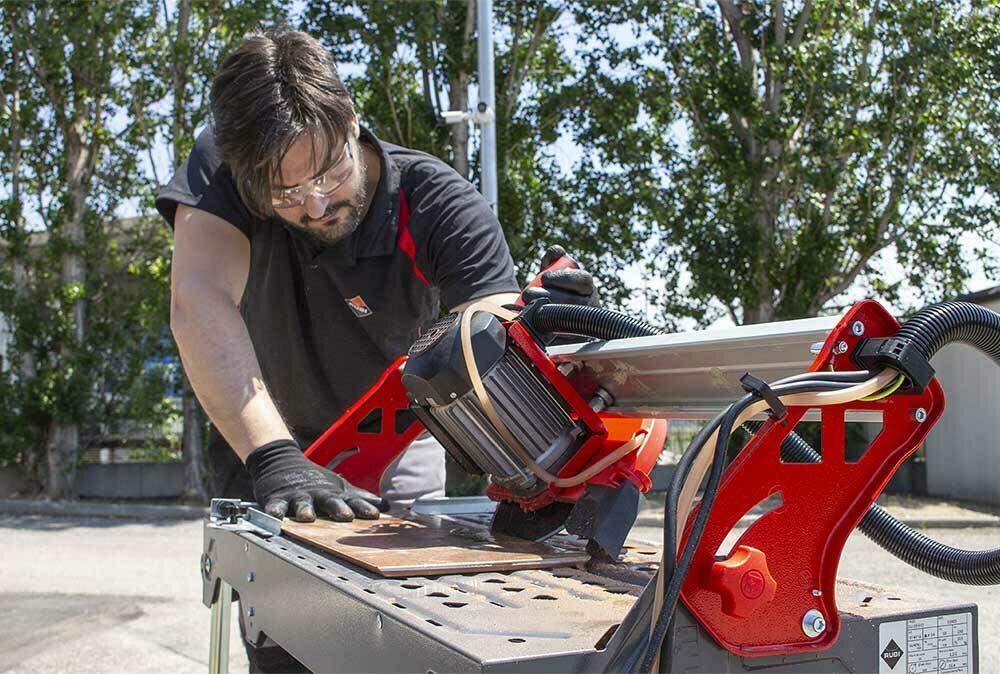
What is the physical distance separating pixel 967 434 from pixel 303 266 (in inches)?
413

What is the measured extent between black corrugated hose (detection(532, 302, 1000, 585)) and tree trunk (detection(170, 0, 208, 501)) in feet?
35.6

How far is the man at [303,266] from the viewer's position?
2.00 metres

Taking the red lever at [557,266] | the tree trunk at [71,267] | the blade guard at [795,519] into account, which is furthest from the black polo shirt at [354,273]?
the tree trunk at [71,267]

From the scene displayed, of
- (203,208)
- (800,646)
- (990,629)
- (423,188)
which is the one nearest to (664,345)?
(800,646)

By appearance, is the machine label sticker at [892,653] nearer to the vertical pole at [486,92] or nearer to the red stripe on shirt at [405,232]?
the red stripe on shirt at [405,232]

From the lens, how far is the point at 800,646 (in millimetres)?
1087

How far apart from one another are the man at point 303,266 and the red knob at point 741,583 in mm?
676

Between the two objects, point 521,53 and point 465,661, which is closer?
point 465,661

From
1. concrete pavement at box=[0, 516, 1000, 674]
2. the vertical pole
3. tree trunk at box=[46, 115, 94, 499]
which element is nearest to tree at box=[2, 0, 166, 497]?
tree trunk at box=[46, 115, 94, 499]

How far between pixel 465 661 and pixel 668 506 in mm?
272

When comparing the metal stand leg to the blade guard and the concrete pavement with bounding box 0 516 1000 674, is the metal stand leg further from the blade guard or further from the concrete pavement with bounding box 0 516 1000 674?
the concrete pavement with bounding box 0 516 1000 674

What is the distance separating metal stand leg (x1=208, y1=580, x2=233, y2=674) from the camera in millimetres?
1783

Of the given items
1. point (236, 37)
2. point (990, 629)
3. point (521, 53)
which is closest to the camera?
point (990, 629)

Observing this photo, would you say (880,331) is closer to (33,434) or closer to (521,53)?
(521,53)
